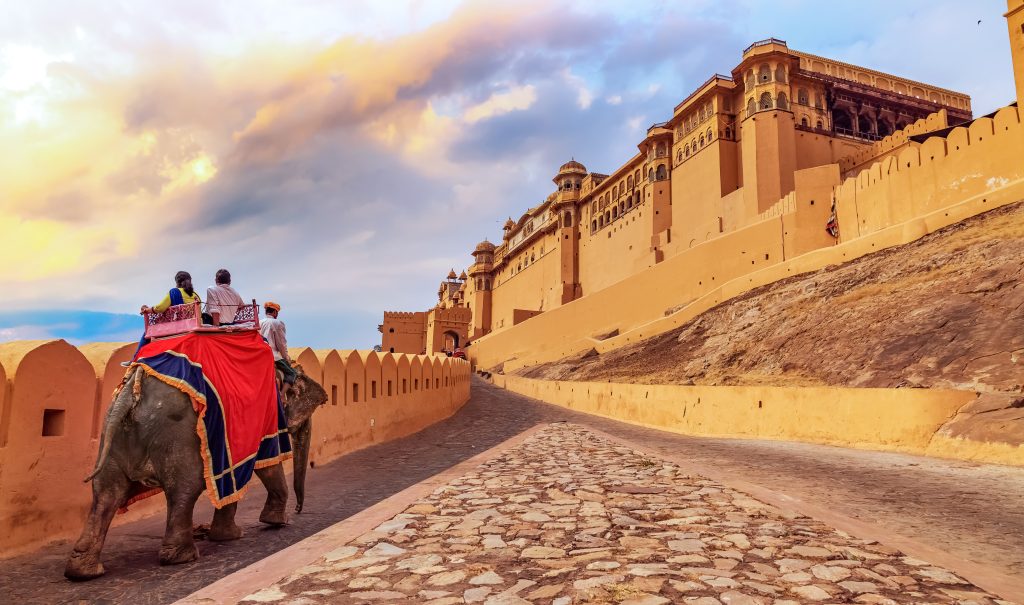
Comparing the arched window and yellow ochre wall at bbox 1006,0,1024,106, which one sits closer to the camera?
yellow ochre wall at bbox 1006,0,1024,106

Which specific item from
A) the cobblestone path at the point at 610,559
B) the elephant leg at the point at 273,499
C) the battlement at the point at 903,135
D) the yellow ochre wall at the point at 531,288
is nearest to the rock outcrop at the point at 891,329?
the cobblestone path at the point at 610,559

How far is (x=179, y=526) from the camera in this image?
12.3 ft

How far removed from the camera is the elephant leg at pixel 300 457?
539 centimetres

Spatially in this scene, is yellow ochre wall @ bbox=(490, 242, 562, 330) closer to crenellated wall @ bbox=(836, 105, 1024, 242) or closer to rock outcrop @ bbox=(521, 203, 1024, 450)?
rock outcrop @ bbox=(521, 203, 1024, 450)

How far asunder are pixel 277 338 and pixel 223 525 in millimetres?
1956

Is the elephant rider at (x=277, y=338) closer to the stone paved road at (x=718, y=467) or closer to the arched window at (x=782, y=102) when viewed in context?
the stone paved road at (x=718, y=467)

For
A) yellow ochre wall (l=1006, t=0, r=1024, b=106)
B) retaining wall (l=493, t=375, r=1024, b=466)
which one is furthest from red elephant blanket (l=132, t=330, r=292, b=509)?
yellow ochre wall (l=1006, t=0, r=1024, b=106)

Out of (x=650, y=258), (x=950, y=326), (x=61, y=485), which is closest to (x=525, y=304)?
(x=650, y=258)

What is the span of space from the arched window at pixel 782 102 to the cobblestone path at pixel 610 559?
2944 centimetres

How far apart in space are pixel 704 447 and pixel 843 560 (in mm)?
7175

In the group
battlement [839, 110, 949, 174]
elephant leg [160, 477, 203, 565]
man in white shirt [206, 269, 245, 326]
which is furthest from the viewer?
battlement [839, 110, 949, 174]

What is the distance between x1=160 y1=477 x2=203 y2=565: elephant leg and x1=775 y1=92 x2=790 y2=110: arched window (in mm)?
32288

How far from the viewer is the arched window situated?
2988cm

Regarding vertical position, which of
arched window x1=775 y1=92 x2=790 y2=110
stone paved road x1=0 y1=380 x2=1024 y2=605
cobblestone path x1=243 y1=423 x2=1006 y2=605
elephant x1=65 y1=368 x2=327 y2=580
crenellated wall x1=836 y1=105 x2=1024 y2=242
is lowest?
stone paved road x1=0 y1=380 x2=1024 y2=605
